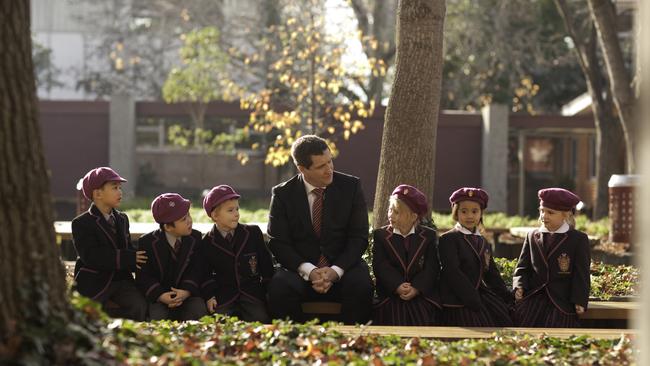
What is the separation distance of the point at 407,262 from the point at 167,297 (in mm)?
1576

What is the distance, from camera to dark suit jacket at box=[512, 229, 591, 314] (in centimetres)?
769

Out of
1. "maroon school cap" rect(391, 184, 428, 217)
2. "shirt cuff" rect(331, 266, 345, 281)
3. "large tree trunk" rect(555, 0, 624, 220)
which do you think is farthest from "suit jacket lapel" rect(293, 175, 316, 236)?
"large tree trunk" rect(555, 0, 624, 220)

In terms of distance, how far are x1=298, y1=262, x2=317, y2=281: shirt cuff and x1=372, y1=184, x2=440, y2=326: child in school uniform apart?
1.38ft

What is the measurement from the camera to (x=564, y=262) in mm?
7777

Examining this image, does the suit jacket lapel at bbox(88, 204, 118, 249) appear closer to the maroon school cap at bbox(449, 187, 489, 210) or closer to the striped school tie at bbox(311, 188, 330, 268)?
the striped school tie at bbox(311, 188, 330, 268)

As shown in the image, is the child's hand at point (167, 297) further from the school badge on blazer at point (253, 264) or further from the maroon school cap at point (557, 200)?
the maroon school cap at point (557, 200)

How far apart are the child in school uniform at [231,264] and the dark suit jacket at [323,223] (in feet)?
0.56

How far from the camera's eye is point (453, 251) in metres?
7.75

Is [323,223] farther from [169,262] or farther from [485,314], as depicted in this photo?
[485,314]

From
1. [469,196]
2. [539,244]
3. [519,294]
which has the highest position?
[469,196]

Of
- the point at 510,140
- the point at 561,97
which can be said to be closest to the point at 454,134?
the point at 510,140

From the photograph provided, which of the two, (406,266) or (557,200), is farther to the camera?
(557,200)

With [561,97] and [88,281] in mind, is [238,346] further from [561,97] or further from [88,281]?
[561,97]

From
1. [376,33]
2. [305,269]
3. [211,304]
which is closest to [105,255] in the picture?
[211,304]
